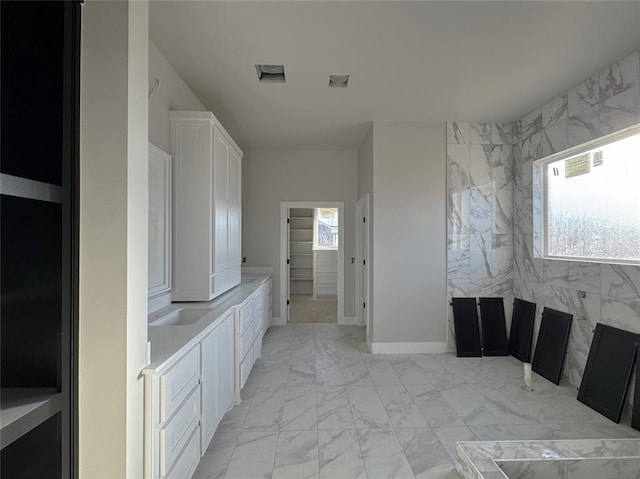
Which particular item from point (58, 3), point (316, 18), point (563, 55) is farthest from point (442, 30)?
point (58, 3)

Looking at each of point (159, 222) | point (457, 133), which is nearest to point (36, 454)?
point (159, 222)

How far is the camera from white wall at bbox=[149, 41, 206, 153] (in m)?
2.41

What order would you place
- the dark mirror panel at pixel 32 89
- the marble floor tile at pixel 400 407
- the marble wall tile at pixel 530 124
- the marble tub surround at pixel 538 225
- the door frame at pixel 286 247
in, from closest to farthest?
the dark mirror panel at pixel 32 89, the marble floor tile at pixel 400 407, the marble tub surround at pixel 538 225, the marble wall tile at pixel 530 124, the door frame at pixel 286 247

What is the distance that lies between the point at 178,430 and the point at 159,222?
5.25ft

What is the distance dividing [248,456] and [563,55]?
3.90 metres

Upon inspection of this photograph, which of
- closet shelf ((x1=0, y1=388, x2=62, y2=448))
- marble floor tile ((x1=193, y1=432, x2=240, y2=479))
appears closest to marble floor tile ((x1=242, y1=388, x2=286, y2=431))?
marble floor tile ((x1=193, y1=432, x2=240, y2=479))

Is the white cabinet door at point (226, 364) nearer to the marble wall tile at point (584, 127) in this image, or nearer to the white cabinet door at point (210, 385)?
the white cabinet door at point (210, 385)

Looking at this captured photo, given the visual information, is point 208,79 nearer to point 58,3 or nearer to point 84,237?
point 58,3

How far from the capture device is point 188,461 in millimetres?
1697

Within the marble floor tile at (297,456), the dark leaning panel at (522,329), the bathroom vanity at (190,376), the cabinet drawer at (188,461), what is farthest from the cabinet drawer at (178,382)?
the dark leaning panel at (522,329)

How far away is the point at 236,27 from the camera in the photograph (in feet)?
7.20

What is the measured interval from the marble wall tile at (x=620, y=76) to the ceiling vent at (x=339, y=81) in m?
2.30

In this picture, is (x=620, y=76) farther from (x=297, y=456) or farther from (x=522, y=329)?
(x=297, y=456)

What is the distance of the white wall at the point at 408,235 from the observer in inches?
158
